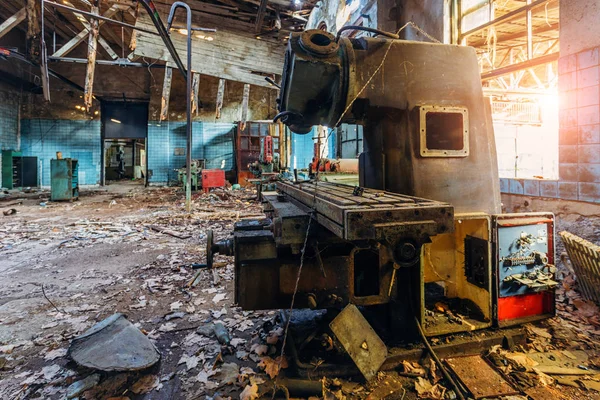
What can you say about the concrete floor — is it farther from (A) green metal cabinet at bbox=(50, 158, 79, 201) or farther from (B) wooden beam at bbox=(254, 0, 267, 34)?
(B) wooden beam at bbox=(254, 0, 267, 34)

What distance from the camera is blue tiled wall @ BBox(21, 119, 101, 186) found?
47.7 ft

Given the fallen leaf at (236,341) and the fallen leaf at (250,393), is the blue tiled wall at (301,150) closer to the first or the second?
the fallen leaf at (236,341)

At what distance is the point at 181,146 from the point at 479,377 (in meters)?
15.0

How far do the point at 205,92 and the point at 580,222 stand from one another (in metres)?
14.9

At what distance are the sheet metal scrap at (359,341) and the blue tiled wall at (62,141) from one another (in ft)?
55.3

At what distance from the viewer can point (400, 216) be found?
1514 mm

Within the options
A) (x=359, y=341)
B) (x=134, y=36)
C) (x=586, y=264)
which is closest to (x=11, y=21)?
(x=134, y=36)

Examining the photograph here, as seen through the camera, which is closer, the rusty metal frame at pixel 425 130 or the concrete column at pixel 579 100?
the rusty metal frame at pixel 425 130

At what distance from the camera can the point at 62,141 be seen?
1481 cm

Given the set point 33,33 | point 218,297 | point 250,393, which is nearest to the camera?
point 250,393

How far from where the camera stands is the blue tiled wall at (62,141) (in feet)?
47.7

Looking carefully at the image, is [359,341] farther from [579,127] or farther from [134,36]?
[134,36]

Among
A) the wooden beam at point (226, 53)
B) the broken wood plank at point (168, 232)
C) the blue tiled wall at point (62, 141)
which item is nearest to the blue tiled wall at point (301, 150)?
the wooden beam at point (226, 53)

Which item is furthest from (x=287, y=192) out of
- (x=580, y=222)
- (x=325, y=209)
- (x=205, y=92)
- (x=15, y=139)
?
(x=15, y=139)
